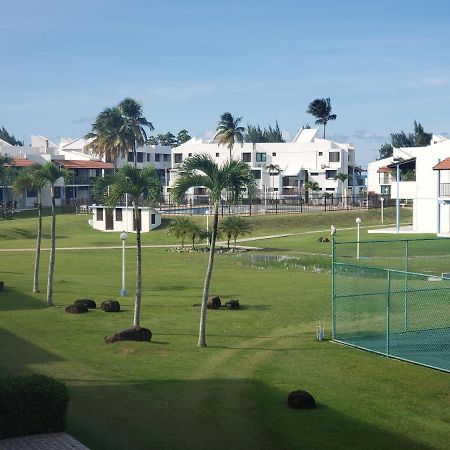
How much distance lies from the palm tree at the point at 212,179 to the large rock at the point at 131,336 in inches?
67.5

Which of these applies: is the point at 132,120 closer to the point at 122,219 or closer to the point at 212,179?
the point at 122,219


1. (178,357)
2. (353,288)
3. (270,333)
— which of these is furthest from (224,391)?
(353,288)

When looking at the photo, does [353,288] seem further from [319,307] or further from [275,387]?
[275,387]

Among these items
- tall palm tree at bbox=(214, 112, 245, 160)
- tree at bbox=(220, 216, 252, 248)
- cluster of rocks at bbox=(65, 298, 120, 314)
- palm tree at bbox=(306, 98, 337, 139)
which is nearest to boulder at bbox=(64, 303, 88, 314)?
cluster of rocks at bbox=(65, 298, 120, 314)

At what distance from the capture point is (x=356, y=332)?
29516 mm

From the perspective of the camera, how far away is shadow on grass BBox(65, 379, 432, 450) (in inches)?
672

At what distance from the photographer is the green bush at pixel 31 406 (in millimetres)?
16172

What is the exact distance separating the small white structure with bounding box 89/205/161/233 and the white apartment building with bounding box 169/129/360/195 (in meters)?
41.3

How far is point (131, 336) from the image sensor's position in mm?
26953

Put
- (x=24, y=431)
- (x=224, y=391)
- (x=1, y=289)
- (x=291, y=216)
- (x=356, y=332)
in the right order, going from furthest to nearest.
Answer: (x=291, y=216), (x=1, y=289), (x=356, y=332), (x=224, y=391), (x=24, y=431)

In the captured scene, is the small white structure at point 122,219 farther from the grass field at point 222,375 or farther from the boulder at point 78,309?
the boulder at point 78,309

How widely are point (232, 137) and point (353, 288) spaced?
76533 mm

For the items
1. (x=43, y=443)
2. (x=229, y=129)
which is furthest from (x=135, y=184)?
(x=229, y=129)

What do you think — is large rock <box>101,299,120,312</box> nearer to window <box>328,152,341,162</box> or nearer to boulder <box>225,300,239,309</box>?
boulder <box>225,300,239,309</box>
